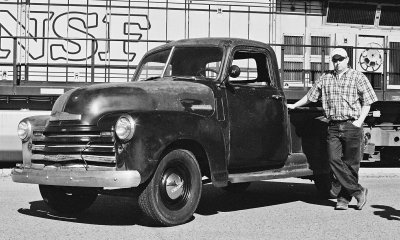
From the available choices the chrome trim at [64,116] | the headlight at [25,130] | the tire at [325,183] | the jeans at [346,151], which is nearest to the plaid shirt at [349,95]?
the jeans at [346,151]

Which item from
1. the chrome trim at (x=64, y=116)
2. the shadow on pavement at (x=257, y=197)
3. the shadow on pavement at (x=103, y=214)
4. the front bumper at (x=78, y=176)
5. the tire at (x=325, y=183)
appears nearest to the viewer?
the front bumper at (x=78, y=176)

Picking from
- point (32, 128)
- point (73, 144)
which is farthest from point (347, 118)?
point (32, 128)

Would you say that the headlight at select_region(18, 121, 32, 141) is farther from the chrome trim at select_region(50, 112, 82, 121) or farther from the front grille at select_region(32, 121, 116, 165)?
the chrome trim at select_region(50, 112, 82, 121)

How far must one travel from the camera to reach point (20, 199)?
8.16 metres

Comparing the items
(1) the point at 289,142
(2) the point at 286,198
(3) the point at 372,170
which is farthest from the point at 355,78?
(3) the point at 372,170

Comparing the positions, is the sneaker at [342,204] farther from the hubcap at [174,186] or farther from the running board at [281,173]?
the hubcap at [174,186]

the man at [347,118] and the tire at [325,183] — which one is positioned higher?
the man at [347,118]

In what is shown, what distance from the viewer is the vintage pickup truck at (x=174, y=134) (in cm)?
575

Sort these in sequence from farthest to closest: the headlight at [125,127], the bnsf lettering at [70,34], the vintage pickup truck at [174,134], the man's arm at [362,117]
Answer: the bnsf lettering at [70,34] → the man's arm at [362,117] → the vintage pickup truck at [174,134] → the headlight at [125,127]

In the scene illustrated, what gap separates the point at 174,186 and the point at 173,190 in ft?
0.15

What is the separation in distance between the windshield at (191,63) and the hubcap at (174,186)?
4.50 feet

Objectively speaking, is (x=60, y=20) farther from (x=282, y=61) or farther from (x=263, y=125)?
(x=263, y=125)

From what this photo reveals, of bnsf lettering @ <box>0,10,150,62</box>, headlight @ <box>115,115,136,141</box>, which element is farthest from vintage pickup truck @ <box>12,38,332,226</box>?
bnsf lettering @ <box>0,10,150,62</box>

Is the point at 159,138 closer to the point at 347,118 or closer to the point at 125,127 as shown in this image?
the point at 125,127
